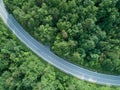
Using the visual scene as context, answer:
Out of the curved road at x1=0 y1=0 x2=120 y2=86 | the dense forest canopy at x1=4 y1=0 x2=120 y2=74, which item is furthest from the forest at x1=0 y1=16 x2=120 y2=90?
the dense forest canopy at x1=4 y1=0 x2=120 y2=74

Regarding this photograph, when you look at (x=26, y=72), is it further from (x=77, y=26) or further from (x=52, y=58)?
(x=77, y=26)

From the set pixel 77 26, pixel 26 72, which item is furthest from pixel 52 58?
pixel 77 26

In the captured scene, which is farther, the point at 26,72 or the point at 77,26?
the point at 26,72

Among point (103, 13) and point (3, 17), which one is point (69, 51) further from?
point (3, 17)

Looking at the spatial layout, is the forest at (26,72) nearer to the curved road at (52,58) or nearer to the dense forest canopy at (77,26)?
the curved road at (52,58)

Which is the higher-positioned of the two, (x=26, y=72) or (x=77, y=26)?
(x=77, y=26)

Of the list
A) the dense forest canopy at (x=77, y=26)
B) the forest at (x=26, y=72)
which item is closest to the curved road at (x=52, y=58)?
the forest at (x=26, y=72)

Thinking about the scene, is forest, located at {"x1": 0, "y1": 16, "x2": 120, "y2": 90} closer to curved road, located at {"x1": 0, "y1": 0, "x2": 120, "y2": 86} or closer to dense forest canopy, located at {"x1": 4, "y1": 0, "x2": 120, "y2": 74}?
curved road, located at {"x1": 0, "y1": 0, "x2": 120, "y2": 86}

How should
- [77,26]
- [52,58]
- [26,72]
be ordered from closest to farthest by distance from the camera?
[77,26] → [26,72] → [52,58]

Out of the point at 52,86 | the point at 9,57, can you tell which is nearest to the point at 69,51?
the point at 52,86
